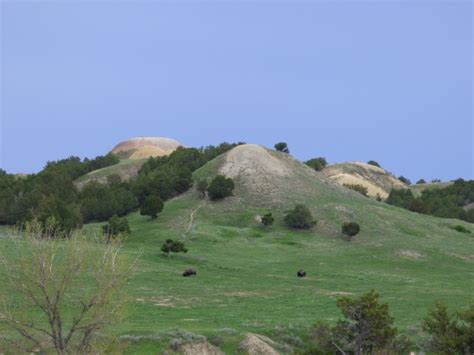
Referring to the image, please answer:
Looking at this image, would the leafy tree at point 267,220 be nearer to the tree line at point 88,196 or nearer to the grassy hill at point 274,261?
the grassy hill at point 274,261

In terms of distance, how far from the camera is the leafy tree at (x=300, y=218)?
264 ft

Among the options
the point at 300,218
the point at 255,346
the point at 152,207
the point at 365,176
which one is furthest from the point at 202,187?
the point at 365,176

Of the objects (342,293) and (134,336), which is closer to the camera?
(134,336)

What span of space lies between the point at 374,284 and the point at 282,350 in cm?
2220

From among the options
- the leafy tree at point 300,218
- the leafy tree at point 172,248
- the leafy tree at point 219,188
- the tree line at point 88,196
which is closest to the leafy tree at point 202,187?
the leafy tree at point 219,188

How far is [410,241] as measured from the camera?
76438mm

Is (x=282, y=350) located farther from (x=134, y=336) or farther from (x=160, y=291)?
(x=160, y=291)

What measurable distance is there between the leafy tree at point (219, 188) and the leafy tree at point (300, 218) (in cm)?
1206

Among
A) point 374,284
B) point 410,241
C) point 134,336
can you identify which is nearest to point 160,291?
point 134,336

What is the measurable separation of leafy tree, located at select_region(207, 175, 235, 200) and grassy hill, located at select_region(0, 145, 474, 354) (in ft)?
3.63

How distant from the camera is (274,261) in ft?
210

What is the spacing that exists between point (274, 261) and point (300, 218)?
17.2 metres

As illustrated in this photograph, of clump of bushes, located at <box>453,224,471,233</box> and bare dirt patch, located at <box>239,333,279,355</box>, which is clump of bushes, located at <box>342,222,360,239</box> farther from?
bare dirt patch, located at <box>239,333,279,355</box>

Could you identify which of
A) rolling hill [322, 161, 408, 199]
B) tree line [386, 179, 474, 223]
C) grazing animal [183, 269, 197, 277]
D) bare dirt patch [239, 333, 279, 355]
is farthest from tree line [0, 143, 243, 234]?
rolling hill [322, 161, 408, 199]
